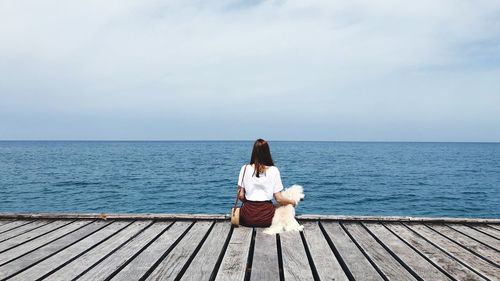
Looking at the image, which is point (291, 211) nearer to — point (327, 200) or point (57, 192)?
point (327, 200)

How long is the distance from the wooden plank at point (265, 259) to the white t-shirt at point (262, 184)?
24.5 inches

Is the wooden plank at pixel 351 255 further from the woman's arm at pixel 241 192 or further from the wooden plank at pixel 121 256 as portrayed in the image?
the wooden plank at pixel 121 256

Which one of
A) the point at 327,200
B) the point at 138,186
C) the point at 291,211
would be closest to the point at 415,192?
the point at 327,200

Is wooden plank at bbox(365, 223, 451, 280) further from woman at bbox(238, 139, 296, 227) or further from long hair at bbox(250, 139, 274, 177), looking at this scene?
long hair at bbox(250, 139, 274, 177)

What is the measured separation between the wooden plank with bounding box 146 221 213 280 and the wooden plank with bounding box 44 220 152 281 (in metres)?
0.79

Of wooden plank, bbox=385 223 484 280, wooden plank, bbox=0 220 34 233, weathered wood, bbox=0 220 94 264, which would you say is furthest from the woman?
wooden plank, bbox=0 220 34 233

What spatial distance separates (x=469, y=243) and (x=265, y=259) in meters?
2.92

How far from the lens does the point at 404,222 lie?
5.95m

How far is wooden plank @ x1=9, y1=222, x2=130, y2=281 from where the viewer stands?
364 cm

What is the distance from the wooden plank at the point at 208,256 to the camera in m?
3.63

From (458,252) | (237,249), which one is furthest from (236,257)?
(458,252)

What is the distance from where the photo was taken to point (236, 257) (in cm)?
415

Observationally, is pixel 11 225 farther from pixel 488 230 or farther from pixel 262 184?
pixel 488 230

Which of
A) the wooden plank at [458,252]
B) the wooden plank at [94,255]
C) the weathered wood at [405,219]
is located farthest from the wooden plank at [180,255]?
the wooden plank at [458,252]
